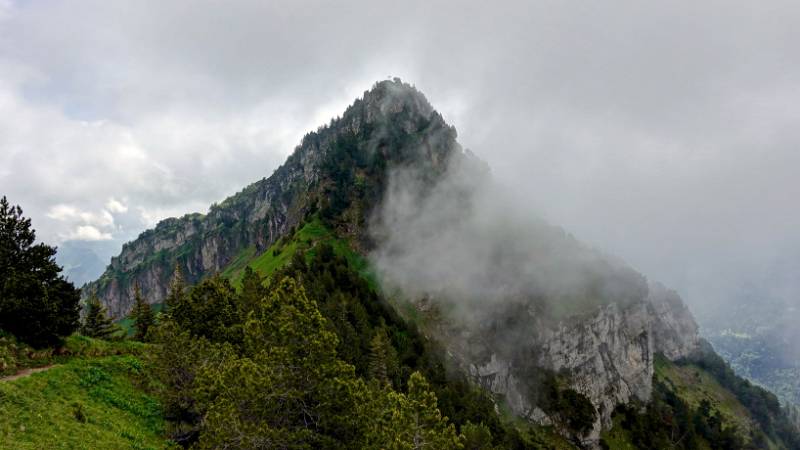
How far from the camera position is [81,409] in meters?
30.7

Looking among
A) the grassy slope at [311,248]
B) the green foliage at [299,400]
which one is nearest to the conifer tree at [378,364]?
the green foliage at [299,400]

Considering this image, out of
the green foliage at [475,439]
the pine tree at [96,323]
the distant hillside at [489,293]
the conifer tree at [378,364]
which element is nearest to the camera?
the green foliage at [475,439]

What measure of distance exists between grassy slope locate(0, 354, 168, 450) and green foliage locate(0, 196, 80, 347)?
12.3 ft

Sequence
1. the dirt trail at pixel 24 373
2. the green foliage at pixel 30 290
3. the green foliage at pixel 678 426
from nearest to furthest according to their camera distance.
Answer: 1. the dirt trail at pixel 24 373
2. the green foliage at pixel 30 290
3. the green foliage at pixel 678 426

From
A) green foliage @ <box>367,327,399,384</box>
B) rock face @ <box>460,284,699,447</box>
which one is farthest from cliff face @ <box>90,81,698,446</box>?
green foliage @ <box>367,327,399,384</box>

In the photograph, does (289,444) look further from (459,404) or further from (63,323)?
(459,404)

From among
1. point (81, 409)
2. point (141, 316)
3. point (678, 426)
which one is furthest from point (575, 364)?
point (81, 409)

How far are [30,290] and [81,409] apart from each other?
13445mm

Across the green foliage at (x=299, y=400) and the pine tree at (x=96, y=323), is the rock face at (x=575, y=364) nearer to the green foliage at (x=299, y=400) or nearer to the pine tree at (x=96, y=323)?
the pine tree at (x=96, y=323)

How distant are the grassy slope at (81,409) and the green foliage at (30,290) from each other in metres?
3.74

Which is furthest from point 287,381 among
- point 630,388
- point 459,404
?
point 630,388

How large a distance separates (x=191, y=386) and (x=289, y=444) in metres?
15.4

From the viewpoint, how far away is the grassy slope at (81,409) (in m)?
25.7

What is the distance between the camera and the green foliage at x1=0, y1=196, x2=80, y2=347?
35844 millimetres
